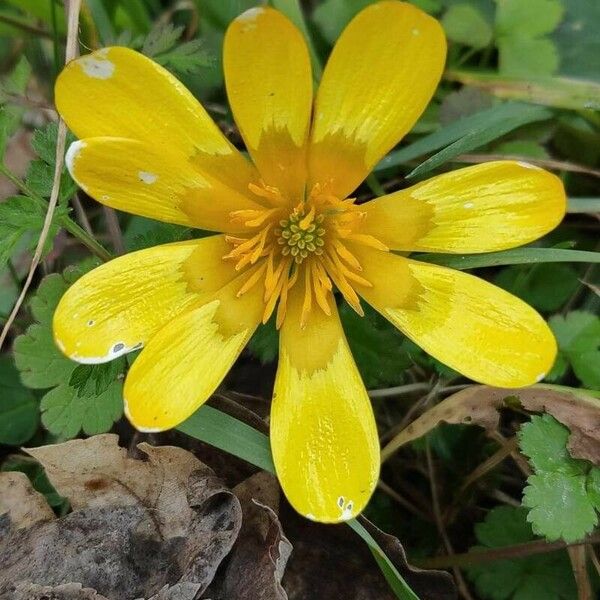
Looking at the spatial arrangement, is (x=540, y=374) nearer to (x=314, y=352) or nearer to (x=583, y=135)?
(x=314, y=352)

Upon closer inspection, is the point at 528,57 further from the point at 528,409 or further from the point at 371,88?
the point at 528,409

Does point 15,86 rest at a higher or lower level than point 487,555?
higher

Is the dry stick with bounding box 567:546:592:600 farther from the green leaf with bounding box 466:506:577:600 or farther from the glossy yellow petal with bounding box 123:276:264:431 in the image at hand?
the glossy yellow petal with bounding box 123:276:264:431

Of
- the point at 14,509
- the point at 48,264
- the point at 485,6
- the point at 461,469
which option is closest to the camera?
the point at 14,509

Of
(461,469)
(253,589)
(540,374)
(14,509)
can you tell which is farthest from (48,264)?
(540,374)

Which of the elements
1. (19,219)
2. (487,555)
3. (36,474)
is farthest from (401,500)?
(19,219)

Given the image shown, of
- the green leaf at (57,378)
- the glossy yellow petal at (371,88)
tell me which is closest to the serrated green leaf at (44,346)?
the green leaf at (57,378)
